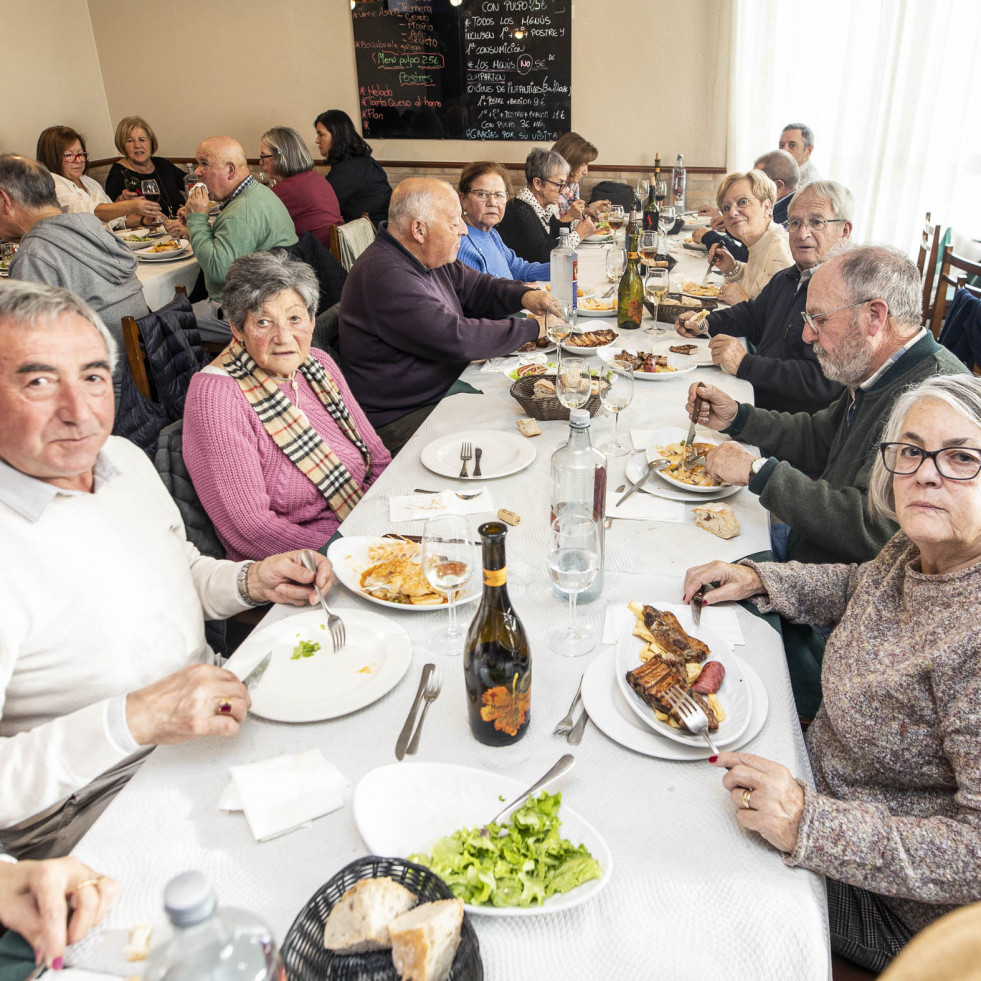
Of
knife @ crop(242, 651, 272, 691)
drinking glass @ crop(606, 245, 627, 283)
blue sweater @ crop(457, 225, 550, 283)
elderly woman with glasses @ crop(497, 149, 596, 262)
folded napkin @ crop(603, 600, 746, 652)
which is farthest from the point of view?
elderly woman with glasses @ crop(497, 149, 596, 262)

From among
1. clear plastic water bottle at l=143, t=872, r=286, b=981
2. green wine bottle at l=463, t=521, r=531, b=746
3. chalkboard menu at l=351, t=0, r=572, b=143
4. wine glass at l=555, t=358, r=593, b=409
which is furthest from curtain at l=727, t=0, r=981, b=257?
clear plastic water bottle at l=143, t=872, r=286, b=981

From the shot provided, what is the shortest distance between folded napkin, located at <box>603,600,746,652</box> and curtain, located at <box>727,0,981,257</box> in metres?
4.45

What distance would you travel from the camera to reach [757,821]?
941mm

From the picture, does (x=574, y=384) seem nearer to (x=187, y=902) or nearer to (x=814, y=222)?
(x=814, y=222)

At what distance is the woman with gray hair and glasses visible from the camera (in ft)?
15.4

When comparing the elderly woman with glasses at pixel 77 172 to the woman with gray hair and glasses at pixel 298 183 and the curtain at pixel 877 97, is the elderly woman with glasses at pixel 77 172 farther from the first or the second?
the curtain at pixel 877 97

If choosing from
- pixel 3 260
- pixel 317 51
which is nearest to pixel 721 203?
pixel 3 260

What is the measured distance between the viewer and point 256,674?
4.05 feet

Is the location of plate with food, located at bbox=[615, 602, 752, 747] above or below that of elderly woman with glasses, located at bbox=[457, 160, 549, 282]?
below

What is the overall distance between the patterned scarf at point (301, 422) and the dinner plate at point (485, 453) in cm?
26

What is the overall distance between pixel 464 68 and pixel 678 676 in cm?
604

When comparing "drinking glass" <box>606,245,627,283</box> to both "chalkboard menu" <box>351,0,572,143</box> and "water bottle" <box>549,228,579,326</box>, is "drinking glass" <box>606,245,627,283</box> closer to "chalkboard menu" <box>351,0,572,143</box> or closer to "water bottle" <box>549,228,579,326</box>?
"water bottle" <box>549,228,579,326</box>

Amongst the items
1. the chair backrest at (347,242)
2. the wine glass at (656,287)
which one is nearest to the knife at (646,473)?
the wine glass at (656,287)

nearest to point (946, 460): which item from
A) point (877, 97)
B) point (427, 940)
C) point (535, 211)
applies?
point (427, 940)
